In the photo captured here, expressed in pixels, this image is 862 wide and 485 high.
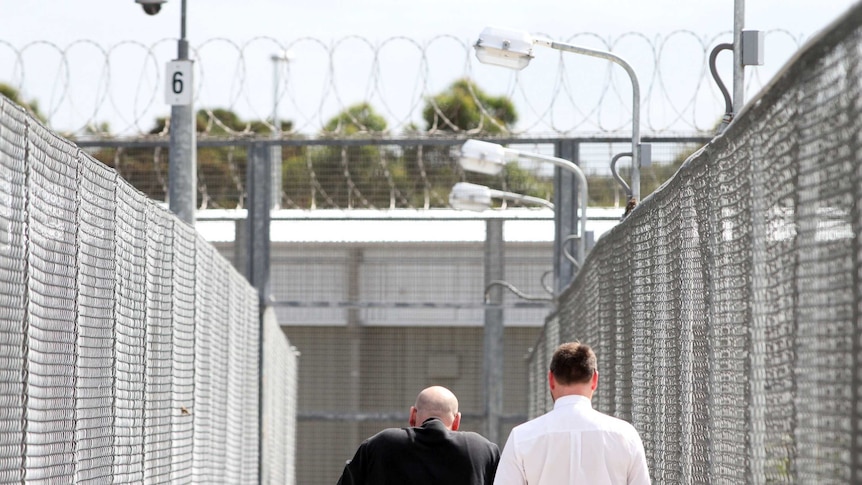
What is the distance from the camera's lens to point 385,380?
16.2 meters

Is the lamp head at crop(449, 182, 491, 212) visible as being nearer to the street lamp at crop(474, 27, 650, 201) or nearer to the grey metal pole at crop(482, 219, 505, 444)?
the grey metal pole at crop(482, 219, 505, 444)

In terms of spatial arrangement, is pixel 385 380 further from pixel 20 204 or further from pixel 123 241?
pixel 20 204

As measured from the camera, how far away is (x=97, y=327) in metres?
5.54

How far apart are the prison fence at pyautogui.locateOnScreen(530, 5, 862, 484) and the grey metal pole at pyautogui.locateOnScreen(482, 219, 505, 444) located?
950 cm

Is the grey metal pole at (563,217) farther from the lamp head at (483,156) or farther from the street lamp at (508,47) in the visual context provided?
the street lamp at (508,47)

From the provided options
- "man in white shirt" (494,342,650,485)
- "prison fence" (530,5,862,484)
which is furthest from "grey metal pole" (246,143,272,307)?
"man in white shirt" (494,342,650,485)

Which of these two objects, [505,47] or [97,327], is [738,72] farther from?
[505,47]

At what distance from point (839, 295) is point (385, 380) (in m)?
13.7

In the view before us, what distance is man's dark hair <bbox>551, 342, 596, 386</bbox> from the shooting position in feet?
16.6

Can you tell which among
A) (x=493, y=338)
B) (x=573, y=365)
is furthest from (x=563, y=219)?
(x=573, y=365)

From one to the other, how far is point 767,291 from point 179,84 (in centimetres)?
789

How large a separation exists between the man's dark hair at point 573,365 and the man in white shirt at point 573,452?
0.13 m

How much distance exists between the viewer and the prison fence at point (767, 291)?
262cm

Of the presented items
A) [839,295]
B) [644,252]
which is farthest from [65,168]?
[839,295]
